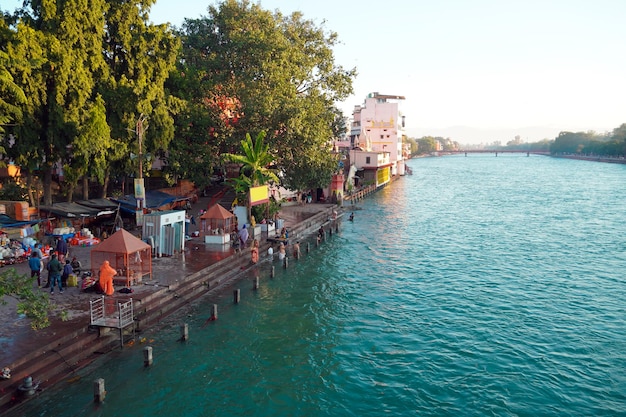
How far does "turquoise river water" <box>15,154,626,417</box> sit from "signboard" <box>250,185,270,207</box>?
530cm

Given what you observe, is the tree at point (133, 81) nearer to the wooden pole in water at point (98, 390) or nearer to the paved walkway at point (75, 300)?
the paved walkway at point (75, 300)

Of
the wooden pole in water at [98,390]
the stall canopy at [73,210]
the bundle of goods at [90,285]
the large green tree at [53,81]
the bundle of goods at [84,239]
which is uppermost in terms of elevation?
the large green tree at [53,81]

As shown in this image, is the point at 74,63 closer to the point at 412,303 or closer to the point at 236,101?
the point at 236,101

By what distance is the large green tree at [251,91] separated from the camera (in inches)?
1594

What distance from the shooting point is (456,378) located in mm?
Result: 16188

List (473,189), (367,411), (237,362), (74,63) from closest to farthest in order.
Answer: (367,411) → (237,362) → (74,63) → (473,189)

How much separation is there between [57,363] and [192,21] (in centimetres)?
4172

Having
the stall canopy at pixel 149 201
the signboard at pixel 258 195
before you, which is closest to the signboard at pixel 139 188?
the stall canopy at pixel 149 201

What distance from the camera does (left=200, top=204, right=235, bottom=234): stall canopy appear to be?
30109mm

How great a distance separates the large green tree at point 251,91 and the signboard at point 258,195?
8.13 meters

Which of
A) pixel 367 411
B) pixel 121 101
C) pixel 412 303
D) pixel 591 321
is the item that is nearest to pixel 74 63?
pixel 121 101

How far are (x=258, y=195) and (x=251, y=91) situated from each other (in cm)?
1282

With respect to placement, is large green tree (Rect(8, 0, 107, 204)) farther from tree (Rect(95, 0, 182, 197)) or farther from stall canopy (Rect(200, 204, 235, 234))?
stall canopy (Rect(200, 204, 235, 234))

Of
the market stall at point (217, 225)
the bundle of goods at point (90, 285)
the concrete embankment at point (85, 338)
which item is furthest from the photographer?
the market stall at point (217, 225)
